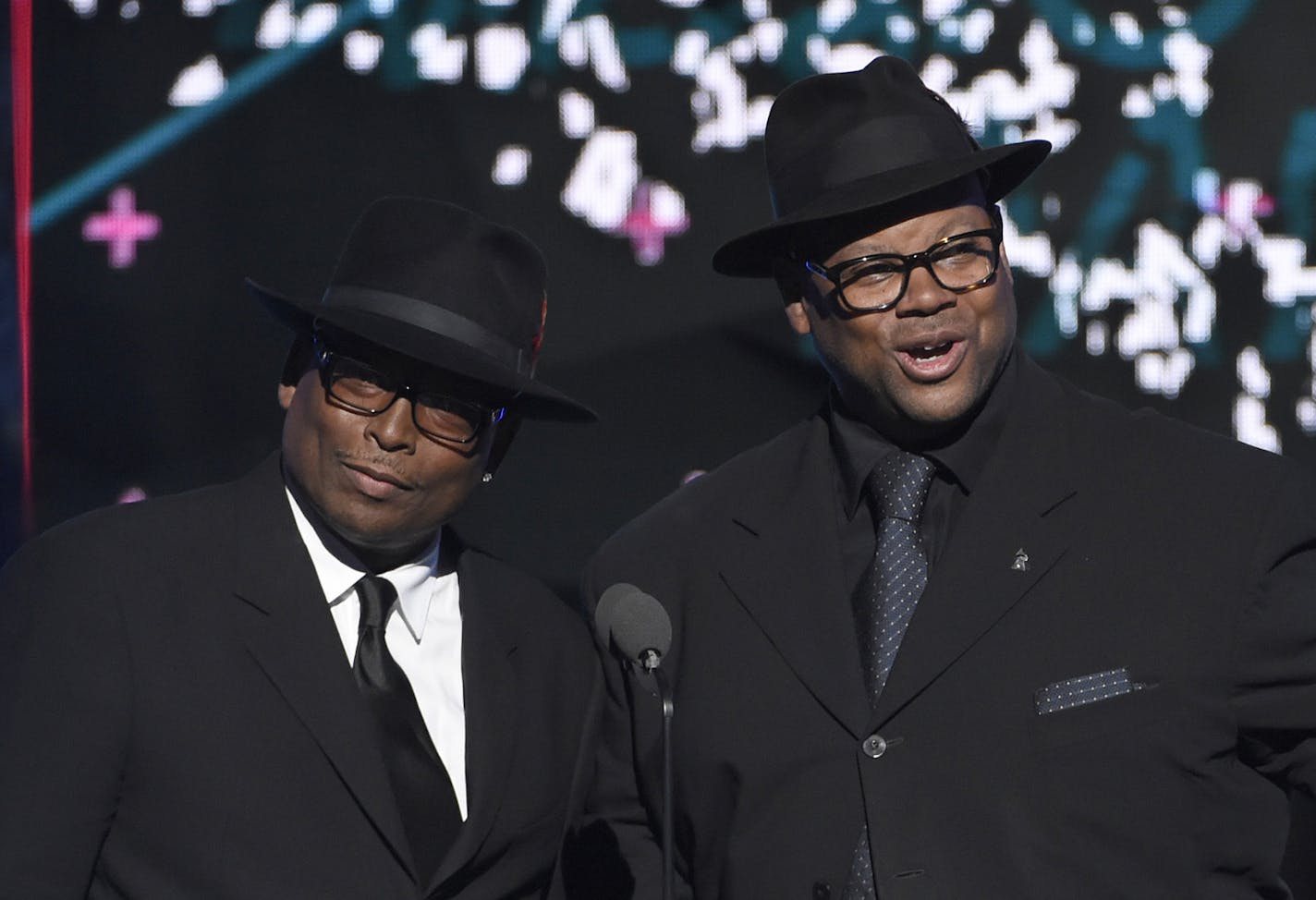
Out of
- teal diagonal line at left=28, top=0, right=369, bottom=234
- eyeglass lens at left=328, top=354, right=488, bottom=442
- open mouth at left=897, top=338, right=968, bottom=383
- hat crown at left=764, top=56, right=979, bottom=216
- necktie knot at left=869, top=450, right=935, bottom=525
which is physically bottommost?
necktie knot at left=869, top=450, right=935, bottom=525

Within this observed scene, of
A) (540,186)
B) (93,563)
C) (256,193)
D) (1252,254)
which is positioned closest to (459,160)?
(540,186)

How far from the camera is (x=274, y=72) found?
153 inches

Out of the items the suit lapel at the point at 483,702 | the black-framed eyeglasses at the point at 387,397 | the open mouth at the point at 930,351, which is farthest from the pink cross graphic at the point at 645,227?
the open mouth at the point at 930,351

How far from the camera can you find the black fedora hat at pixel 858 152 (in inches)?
106

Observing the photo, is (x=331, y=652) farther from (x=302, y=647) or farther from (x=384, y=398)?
(x=384, y=398)

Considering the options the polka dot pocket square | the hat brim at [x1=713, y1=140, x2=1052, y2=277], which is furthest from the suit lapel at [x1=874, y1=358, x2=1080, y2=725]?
the hat brim at [x1=713, y1=140, x2=1052, y2=277]

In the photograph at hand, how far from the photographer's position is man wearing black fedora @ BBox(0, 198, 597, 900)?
2.55 meters

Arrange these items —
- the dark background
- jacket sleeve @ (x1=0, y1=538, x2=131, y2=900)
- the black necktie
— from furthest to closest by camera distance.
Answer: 1. the dark background
2. the black necktie
3. jacket sleeve @ (x1=0, y1=538, x2=131, y2=900)

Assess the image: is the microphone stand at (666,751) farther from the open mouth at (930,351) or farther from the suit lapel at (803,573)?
the open mouth at (930,351)

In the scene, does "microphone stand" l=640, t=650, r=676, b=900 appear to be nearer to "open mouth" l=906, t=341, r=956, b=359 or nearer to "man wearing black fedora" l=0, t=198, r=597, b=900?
A: "man wearing black fedora" l=0, t=198, r=597, b=900

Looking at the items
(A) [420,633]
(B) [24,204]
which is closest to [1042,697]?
(A) [420,633]

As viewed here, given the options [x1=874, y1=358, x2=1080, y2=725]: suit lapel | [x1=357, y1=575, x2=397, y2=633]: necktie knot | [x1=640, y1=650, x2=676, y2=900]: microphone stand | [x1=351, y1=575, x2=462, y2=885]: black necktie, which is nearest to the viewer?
[x1=640, y1=650, x2=676, y2=900]: microphone stand

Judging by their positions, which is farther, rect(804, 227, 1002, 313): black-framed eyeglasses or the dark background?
the dark background

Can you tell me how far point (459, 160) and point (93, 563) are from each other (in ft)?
4.99
